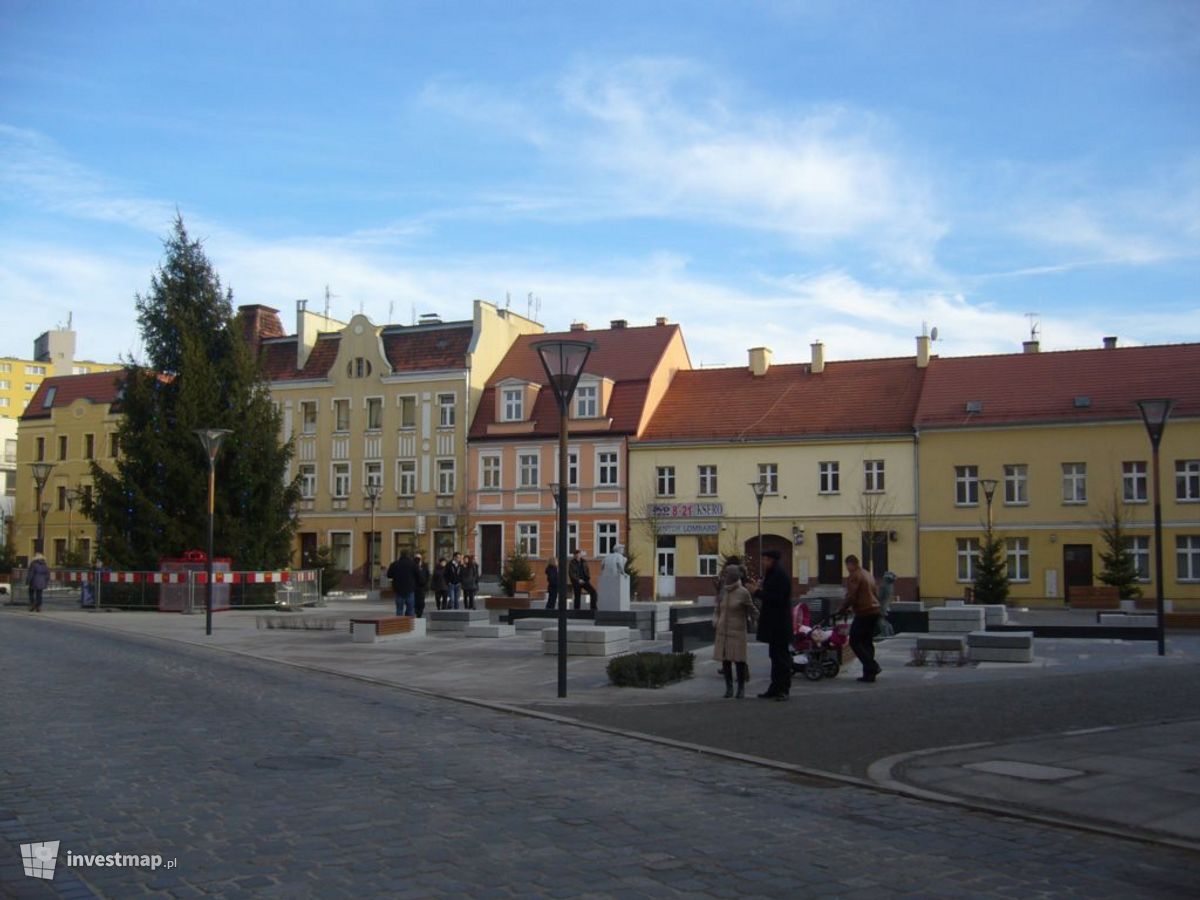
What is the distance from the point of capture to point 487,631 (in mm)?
25328

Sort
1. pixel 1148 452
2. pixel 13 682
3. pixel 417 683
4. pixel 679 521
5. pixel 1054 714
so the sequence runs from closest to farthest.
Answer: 1. pixel 1054 714
2. pixel 13 682
3. pixel 417 683
4. pixel 1148 452
5. pixel 679 521

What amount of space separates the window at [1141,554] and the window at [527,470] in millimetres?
24883

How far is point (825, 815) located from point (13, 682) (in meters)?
11.6

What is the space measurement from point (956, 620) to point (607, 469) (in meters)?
29.7

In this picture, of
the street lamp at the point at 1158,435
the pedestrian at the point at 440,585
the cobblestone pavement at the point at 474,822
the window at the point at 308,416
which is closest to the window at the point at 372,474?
the window at the point at 308,416

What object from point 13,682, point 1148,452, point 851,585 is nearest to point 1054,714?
point 851,585

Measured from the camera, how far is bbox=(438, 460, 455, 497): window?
56.7 meters

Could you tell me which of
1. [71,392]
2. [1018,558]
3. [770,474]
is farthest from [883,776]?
[71,392]

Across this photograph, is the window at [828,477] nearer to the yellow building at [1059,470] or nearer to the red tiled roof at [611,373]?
the yellow building at [1059,470]

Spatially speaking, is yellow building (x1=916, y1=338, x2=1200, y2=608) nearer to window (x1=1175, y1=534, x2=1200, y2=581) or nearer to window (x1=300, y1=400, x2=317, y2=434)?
window (x1=1175, y1=534, x2=1200, y2=581)

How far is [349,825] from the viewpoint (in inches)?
300

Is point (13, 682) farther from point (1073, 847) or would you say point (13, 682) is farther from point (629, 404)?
point (629, 404)

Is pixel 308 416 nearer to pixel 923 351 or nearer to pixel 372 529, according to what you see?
pixel 372 529

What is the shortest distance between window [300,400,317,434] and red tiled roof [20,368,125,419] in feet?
60.1
